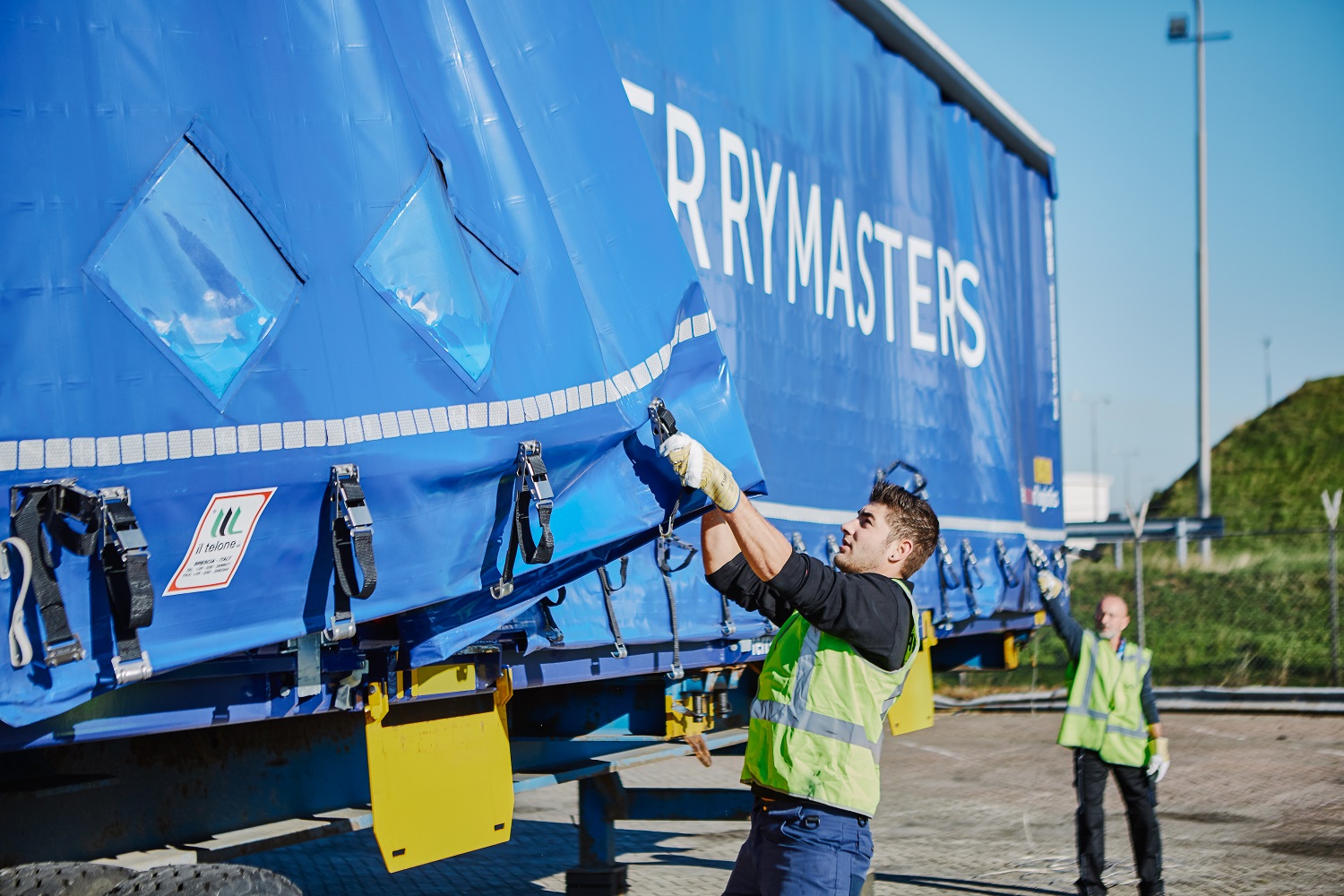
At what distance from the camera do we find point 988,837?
9.02m

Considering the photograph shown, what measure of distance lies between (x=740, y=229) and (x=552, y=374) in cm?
238

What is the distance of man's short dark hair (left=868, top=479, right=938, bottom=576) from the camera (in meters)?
3.45

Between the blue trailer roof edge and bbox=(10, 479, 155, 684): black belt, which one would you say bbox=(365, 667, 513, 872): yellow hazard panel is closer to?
bbox=(10, 479, 155, 684): black belt

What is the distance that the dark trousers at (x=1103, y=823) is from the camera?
661cm

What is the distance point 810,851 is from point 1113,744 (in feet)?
13.2

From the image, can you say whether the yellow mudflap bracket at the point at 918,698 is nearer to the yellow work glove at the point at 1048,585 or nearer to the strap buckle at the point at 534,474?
the yellow work glove at the point at 1048,585

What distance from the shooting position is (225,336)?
2.59 m

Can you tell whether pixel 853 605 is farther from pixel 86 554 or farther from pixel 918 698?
pixel 918 698

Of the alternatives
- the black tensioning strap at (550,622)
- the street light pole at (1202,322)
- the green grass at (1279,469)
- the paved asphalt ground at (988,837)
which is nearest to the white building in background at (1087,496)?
the green grass at (1279,469)

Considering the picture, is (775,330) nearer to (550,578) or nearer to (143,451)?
(550,578)

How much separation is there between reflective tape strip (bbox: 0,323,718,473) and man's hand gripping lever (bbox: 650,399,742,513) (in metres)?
0.22

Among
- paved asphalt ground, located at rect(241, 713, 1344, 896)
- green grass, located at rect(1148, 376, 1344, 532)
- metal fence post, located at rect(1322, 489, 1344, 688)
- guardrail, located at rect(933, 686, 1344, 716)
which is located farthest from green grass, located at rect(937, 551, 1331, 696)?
green grass, located at rect(1148, 376, 1344, 532)

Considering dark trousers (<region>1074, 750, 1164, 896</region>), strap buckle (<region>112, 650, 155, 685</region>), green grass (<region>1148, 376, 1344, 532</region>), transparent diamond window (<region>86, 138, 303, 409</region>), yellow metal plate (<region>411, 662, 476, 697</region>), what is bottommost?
dark trousers (<region>1074, 750, 1164, 896</region>)

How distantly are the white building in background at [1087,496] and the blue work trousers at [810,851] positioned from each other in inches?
2269
